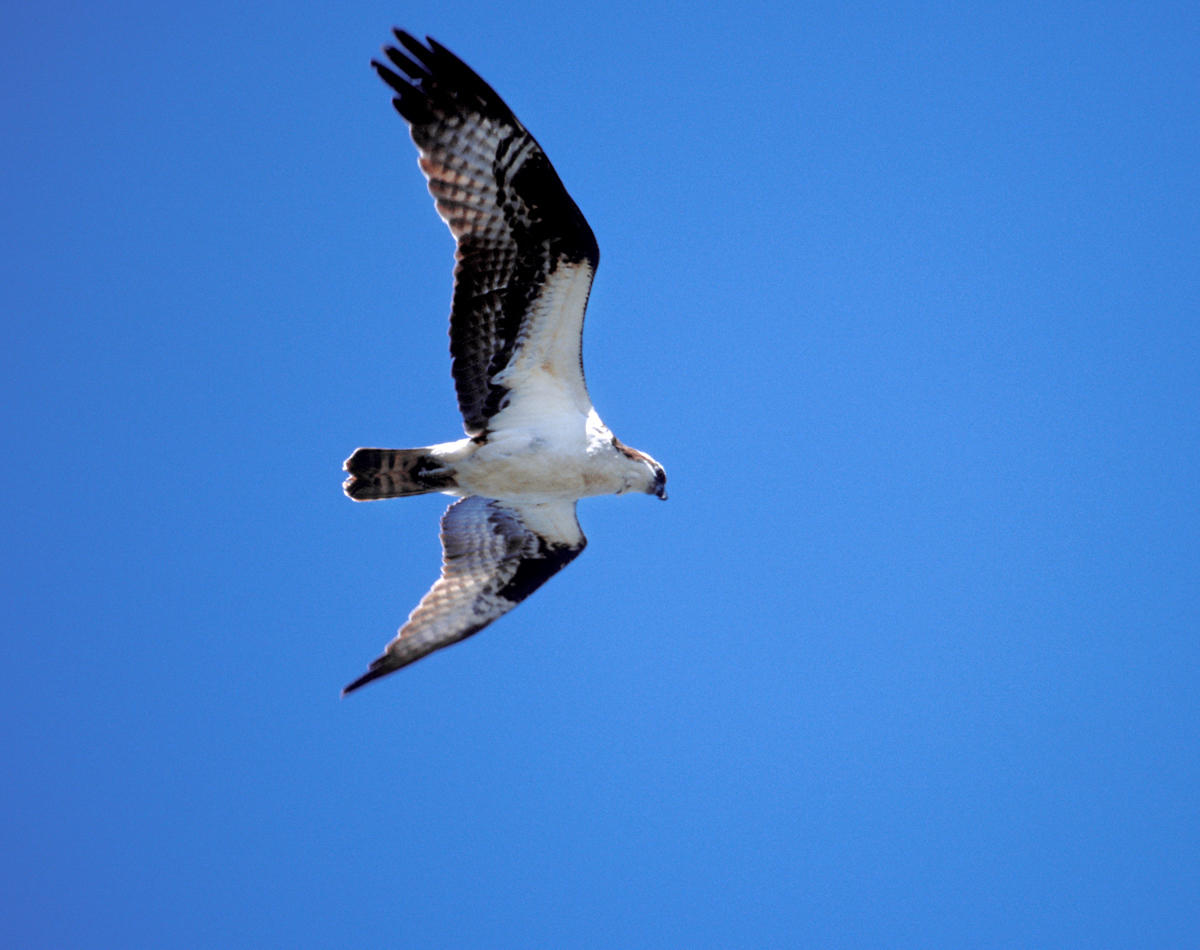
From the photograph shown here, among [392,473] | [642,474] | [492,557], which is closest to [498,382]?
[392,473]

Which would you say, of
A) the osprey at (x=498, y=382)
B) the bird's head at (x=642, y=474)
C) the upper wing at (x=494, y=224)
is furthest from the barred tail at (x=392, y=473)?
the bird's head at (x=642, y=474)

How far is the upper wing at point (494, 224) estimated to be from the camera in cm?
734

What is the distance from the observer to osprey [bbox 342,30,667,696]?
24.4 feet

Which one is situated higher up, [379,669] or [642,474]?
[642,474]

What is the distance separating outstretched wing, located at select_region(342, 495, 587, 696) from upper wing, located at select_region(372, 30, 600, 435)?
122 cm

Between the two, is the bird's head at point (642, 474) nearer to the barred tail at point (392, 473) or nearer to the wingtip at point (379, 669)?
the barred tail at point (392, 473)

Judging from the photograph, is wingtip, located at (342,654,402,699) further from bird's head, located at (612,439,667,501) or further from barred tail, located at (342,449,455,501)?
bird's head, located at (612,439,667,501)

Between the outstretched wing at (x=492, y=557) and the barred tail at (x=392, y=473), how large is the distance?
27.1 inches

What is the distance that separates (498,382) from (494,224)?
1.12 meters

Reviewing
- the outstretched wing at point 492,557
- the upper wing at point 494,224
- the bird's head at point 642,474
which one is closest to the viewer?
the upper wing at point 494,224

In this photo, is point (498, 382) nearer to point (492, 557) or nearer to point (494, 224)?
point (494, 224)

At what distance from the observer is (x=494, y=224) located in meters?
7.61

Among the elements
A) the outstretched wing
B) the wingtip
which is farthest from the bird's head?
the wingtip

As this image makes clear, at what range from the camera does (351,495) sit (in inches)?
317
